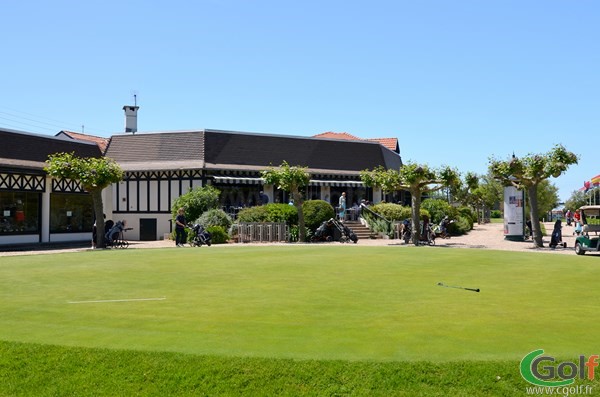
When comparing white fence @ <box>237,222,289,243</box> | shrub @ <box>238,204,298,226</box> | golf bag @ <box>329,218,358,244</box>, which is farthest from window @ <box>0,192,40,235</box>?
golf bag @ <box>329,218,358,244</box>

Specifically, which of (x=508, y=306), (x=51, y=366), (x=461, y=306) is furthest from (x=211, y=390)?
(x=508, y=306)

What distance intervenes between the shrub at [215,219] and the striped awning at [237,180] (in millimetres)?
3217

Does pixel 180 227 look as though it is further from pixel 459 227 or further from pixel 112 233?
pixel 459 227

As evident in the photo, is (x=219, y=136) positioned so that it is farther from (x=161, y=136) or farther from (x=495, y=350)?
(x=495, y=350)

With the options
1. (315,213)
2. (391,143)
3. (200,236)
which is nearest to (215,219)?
(200,236)

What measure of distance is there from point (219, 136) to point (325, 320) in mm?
28603

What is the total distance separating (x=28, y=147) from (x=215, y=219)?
31.4 feet

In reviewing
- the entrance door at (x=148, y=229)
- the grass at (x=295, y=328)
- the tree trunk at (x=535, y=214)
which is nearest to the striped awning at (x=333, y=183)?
the entrance door at (x=148, y=229)

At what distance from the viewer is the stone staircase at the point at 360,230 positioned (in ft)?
107

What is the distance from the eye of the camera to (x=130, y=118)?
40.2 meters

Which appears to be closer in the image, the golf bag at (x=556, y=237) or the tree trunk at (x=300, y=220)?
the golf bag at (x=556, y=237)

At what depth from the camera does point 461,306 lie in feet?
28.2

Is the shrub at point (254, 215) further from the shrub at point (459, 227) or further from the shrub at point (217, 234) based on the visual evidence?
the shrub at point (459, 227)

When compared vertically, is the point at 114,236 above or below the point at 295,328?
above
